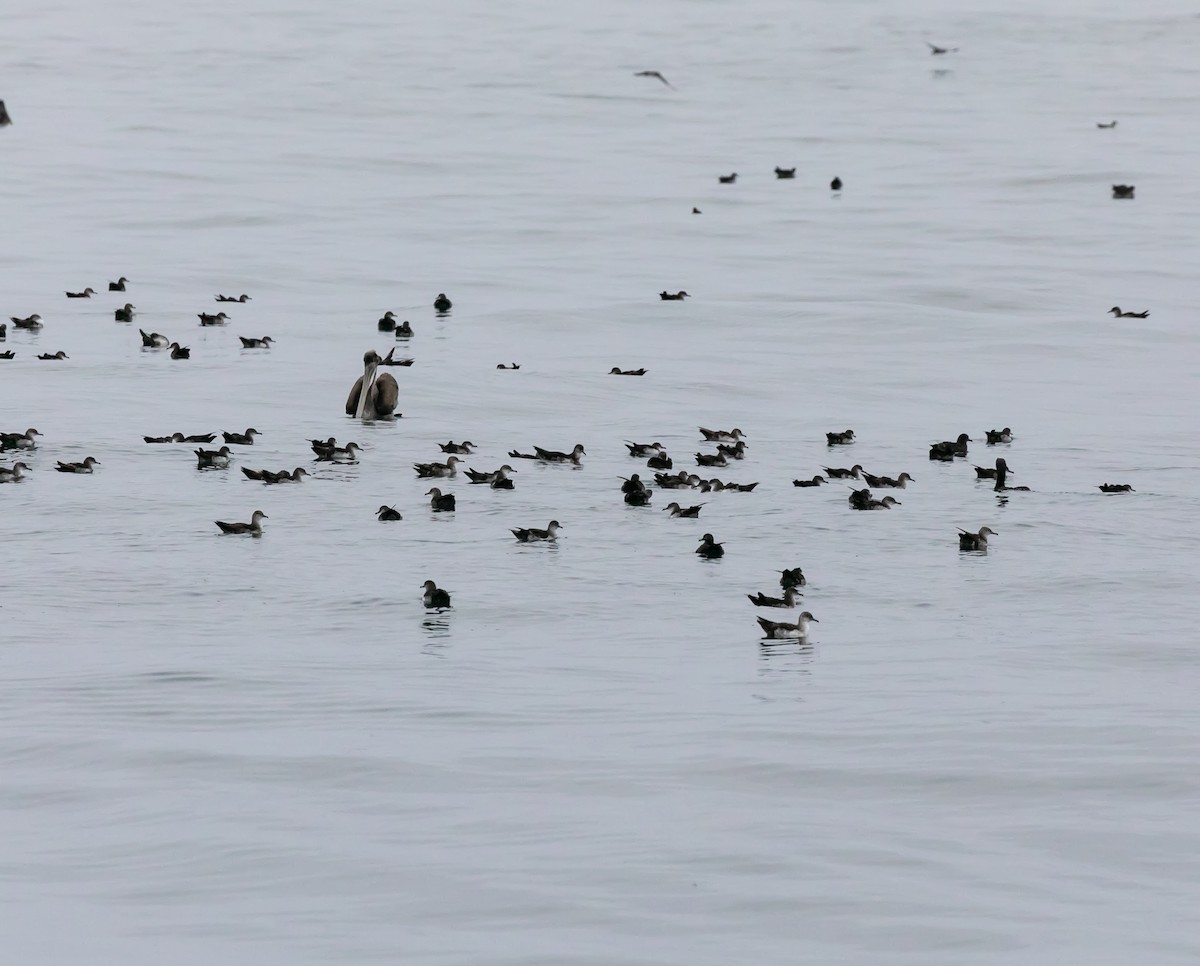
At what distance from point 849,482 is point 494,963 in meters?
18.1

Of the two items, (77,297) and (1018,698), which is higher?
(77,297)

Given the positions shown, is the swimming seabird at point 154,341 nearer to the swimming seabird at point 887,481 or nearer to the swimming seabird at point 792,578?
the swimming seabird at point 887,481

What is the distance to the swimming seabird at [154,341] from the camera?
39.9 metres

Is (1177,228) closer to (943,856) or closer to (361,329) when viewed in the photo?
(361,329)

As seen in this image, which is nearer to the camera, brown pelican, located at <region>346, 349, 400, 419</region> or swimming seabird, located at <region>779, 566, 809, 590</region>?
swimming seabird, located at <region>779, 566, 809, 590</region>

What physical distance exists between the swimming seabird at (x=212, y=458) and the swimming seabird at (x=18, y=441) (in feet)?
8.72

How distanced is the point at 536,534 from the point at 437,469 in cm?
431

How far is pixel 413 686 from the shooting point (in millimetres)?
17719

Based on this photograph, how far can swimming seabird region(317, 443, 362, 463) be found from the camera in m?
29.7

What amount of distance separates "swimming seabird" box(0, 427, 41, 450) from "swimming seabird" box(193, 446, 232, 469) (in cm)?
266

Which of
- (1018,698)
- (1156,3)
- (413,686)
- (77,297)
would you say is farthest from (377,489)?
(1156,3)

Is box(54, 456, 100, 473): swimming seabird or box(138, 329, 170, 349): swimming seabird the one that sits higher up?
box(138, 329, 170, 349): swimming seabird

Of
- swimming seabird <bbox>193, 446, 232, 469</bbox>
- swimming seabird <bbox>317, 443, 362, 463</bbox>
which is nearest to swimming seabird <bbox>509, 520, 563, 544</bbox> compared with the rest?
swimming seabird <bbox>317, 443, 362, 463</bbox>

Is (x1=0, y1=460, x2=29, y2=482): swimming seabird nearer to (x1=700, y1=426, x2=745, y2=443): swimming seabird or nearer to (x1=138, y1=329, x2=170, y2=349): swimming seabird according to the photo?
(x1=700, y1=426, x2=745, y2=443): swimming seabird
